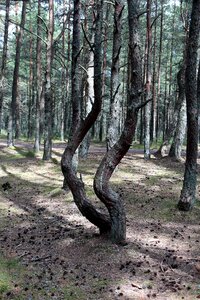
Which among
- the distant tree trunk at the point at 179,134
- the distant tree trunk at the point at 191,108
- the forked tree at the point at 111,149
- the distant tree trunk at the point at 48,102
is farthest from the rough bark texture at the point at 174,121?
the forked tree at the point at 111,149

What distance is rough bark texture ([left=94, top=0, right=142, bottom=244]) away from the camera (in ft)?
23.5

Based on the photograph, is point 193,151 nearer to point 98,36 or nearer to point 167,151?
point 98,36

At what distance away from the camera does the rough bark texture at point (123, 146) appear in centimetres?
716

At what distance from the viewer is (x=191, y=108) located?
31.1 ft

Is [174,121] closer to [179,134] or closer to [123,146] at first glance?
[179,134]

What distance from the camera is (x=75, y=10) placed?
10305 millimetres

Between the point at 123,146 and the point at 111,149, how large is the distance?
0.32 m

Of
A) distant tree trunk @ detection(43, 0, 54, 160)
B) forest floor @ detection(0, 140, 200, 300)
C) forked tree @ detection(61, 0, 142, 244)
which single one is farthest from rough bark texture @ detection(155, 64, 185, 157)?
forked tree @ detection(61, 0, 142, 244)

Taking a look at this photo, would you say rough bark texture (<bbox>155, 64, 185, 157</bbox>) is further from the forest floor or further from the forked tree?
the forked tree

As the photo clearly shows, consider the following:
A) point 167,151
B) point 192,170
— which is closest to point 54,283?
point 192,170

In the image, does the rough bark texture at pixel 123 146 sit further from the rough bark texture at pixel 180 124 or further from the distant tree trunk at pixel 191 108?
the rough bark texture at pixel 180 124

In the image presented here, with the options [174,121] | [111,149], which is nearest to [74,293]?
[111,149]

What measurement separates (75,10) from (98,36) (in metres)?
3.24

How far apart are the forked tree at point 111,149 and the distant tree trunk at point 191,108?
7.54 feet
